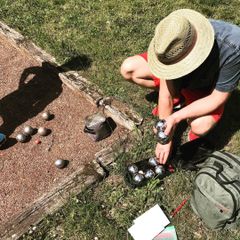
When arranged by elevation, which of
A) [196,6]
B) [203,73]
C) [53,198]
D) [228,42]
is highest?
[228,42]

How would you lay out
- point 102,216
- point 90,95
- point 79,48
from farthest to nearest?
point 79,48
point 90,95
point 102,216

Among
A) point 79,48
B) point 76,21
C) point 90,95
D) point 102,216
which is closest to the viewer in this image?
point 102,216

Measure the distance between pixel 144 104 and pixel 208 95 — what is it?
3.88ft

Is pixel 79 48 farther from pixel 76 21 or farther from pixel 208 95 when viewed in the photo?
pixel 208 95

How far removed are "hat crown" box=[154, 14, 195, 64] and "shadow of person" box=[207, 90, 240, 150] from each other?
160 cm

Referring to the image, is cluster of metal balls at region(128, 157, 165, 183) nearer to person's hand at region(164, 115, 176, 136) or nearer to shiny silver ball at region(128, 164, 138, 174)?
shiny silver ball at region(128, 164, 138, 174)

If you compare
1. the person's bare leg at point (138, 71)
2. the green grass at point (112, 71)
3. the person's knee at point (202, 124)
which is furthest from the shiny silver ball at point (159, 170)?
the person's bare leg at point (138, 71)

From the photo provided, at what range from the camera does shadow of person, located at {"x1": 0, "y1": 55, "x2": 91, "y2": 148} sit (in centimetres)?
518

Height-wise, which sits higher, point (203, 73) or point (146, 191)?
point (203, 73)

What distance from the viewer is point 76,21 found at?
21.8 feet

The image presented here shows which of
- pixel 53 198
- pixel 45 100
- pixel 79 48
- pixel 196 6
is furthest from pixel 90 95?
pixel 196 6

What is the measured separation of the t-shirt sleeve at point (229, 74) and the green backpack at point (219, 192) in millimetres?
675

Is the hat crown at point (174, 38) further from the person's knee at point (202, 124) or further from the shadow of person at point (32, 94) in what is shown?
the shadow of person at point (32, 94)

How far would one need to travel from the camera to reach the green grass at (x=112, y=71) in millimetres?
4037
